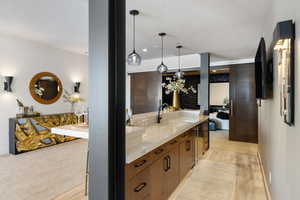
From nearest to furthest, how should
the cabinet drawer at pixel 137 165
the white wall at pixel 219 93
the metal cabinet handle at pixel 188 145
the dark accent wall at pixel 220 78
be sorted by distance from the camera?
the cabinet drawer at pixel 137 165
the metal cabinet handle at pixel 188 145
the dark accent wall at pixel 220 78
the white wall at pixel 219 93

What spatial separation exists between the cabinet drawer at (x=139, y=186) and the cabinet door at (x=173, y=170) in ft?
1.71

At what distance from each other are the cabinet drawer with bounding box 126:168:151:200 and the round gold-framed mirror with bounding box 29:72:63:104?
4354 mm

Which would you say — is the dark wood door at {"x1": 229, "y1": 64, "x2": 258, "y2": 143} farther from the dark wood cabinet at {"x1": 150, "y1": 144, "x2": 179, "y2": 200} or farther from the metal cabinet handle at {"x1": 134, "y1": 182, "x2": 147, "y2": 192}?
the metal cabinet handle at {"x1": 134, "y1": 182, "x2": 147, "y2": 192}

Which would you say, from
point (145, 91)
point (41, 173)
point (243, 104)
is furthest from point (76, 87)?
point (243, 104)

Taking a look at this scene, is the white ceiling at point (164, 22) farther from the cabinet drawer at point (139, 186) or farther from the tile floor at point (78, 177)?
the tile floor at point (78, 177)

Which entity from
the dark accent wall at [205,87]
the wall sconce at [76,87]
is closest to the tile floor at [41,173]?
the wall sconce at [76,87]

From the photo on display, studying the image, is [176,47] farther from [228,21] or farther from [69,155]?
[69,155]

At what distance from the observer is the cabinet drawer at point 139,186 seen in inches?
56.7

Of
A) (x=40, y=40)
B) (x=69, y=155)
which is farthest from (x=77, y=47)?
(x=69, y=155)

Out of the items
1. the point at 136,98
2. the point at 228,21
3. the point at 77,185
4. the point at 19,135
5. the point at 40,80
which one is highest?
the point at 228,21

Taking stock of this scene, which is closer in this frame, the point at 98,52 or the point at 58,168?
the point at 98,52

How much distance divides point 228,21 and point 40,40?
4478 mm

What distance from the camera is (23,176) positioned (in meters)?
2.83

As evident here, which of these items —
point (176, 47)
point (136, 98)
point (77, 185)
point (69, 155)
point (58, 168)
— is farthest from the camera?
point (136, 98)
